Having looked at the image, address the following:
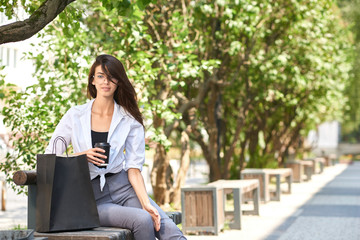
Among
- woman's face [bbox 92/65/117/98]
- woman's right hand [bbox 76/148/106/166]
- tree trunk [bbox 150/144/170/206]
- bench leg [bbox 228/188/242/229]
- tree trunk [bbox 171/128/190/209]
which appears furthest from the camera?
tree trunk [bbox 171/128/190/209]

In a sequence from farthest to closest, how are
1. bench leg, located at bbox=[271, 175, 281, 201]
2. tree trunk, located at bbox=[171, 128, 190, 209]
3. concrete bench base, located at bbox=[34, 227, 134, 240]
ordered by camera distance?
bench leg, located at bbox=[271, 175, 281, 201]
tree trunk, located at bbox=[171, 128, 190, 209]
concrete bench base, located at bbox=[34, 227, 134, 240]

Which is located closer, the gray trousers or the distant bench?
the gray trousers

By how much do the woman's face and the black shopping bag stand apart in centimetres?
73

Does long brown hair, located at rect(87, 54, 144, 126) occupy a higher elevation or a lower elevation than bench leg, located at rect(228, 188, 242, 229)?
higher

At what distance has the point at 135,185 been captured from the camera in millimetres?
4848

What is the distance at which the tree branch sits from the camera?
4.60 m

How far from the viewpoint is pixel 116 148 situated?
16.0ft

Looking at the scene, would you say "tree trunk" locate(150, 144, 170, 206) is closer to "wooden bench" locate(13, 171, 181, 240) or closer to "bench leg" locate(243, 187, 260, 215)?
"bench leg" locate(243, 187, 260, 215)

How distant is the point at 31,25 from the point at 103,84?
0.63 m

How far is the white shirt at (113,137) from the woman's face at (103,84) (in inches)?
4.4

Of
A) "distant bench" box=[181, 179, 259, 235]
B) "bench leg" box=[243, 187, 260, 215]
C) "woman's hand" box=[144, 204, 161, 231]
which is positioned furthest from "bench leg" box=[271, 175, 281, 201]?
"woman's hand" box=[144, 204, 161, 231]

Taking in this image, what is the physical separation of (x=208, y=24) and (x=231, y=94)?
4.59 m

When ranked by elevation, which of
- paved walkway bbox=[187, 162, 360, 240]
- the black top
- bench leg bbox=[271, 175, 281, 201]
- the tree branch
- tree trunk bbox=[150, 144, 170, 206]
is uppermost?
the tree branch

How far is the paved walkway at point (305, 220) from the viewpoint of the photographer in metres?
10.9
